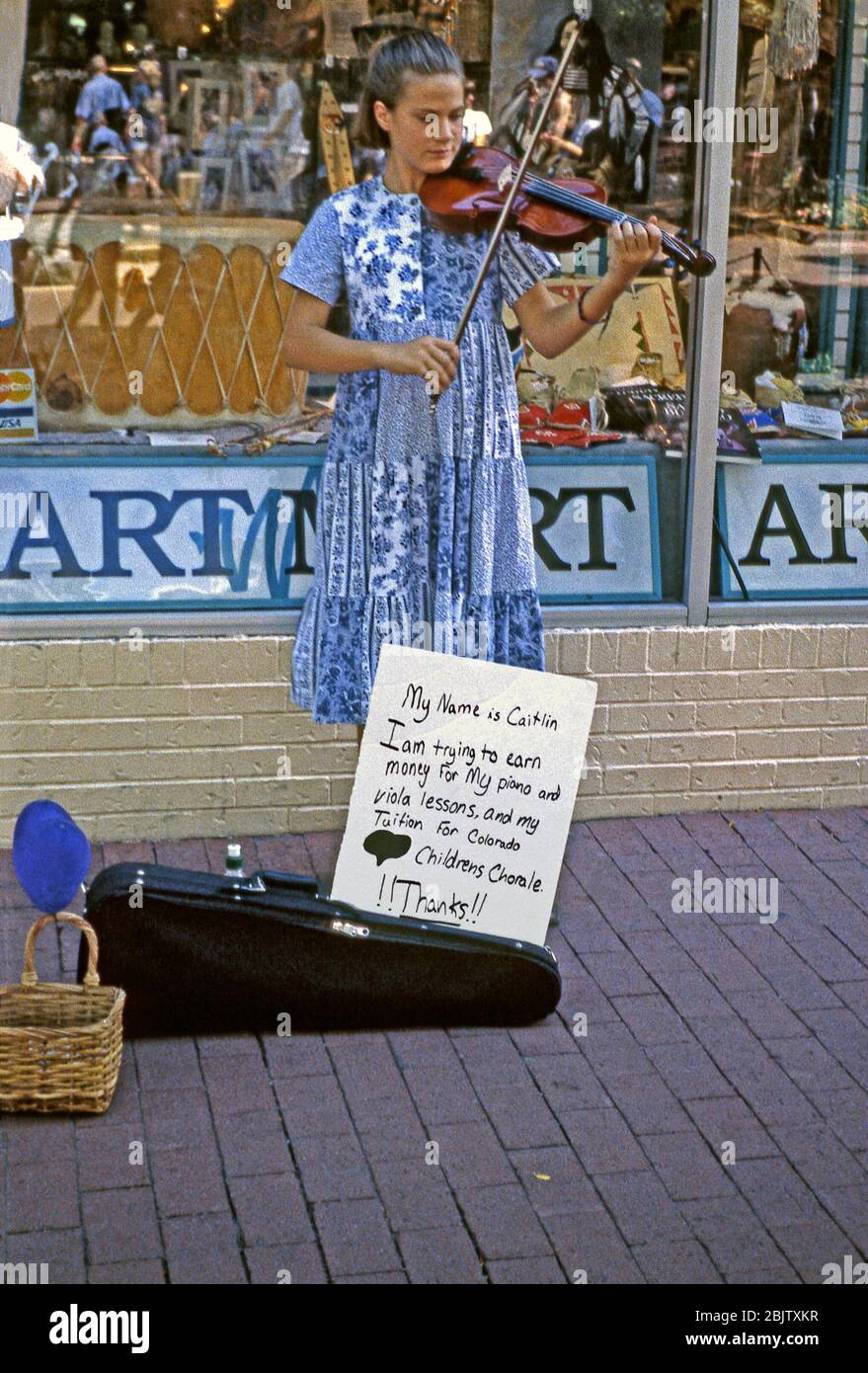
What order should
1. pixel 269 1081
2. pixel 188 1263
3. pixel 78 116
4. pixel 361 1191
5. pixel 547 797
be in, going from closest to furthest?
pixel 188 1263, pixel 361 1191, pixel 269 1081, pixel 547 797, pixel 78 116

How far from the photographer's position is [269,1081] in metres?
4.11

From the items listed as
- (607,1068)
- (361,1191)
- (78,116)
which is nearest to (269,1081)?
(361,1191)

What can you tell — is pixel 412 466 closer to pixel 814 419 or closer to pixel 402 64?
pixel 402 64

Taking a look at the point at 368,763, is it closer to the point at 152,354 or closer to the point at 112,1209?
the point at 112,1209

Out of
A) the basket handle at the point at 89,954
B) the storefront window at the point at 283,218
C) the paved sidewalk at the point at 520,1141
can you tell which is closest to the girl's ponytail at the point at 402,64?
the storefront window at the point at 283,218

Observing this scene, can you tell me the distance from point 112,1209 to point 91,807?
2.01 m

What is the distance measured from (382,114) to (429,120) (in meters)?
0.15

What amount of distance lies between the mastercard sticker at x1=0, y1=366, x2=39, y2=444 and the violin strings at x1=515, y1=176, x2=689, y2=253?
180 centimetres

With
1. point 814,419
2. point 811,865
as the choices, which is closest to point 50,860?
point 811,865

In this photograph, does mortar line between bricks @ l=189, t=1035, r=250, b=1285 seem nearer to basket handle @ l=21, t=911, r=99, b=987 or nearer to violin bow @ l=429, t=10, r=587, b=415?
basket handle @ l=21, t=911, r=99, b=987

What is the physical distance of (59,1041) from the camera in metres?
3.82

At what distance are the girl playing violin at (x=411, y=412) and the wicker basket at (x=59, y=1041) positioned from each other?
44.1 inches

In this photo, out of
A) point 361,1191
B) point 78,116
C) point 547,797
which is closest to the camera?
point 361,1191

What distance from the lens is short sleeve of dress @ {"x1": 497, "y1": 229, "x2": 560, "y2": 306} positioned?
4578 mm
